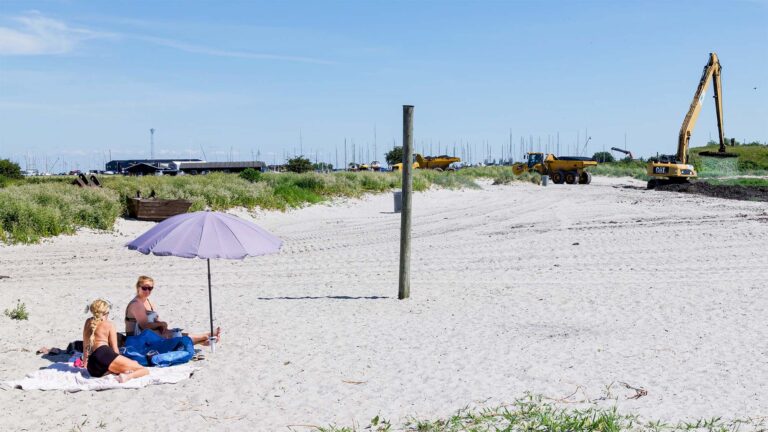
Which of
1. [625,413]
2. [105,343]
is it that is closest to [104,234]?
[105,343]

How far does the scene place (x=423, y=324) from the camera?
988 cm

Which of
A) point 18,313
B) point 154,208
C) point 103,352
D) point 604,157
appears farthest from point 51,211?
point 604,157

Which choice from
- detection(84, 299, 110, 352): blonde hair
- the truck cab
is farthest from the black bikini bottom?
Answer: the truck cab

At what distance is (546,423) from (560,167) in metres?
47.1

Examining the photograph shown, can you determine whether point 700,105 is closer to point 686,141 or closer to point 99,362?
point 686,141

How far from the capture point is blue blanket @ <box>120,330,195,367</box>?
7906 mm

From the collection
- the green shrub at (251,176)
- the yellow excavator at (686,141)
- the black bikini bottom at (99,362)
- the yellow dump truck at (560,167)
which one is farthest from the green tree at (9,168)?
the black bikini bottom at (99,362)

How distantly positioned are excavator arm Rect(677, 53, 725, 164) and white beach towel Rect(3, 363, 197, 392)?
4160cm

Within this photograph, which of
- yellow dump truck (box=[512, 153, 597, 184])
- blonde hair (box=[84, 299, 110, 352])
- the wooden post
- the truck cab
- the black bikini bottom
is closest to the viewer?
the black bikini bottom

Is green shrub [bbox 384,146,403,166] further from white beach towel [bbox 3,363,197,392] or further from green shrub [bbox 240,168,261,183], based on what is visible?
white beach towel [bbox 3,363,197,392]

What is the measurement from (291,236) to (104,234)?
15.7 ft

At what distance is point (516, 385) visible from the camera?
7.20 meters

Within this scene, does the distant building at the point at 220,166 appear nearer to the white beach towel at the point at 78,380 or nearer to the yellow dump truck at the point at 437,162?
the yellow dump truck at the point at 437,162

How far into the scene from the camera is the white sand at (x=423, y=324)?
677cm
